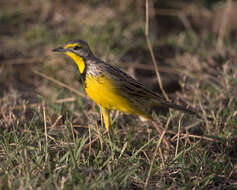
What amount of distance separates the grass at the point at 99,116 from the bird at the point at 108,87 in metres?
0.27

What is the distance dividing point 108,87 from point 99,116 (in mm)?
791

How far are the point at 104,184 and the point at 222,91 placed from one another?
2.24 meters

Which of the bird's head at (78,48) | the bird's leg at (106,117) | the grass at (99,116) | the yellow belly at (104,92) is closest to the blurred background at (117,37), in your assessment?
the grass at (99,116)

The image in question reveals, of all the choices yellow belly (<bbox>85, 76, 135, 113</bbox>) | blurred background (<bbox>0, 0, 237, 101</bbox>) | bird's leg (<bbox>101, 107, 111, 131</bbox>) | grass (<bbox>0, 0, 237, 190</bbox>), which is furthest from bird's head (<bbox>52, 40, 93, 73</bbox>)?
blurred background (<bbox>0, 0, 237, 101</bbox>)

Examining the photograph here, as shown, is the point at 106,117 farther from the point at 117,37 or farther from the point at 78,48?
the point at 117,37

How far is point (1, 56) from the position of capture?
550 centimetres

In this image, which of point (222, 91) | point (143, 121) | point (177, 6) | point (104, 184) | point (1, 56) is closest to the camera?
point (104, 184)

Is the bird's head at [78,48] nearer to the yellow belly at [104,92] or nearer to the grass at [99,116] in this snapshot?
the yellow belly at [104,92]

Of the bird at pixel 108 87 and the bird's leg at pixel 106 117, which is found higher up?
the bird at pixel 108 87

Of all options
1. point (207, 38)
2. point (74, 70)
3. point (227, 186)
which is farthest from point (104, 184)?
point (207, 38)

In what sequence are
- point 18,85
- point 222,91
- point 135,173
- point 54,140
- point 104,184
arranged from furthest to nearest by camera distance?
1. point 18,85
2. point 222,91
3. point 54,140
4. point 135,173
5. point 104,184

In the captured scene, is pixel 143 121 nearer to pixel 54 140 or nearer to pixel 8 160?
pixel 54 140

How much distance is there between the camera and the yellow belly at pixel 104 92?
10.7 feet

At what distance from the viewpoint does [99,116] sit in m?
3.98
